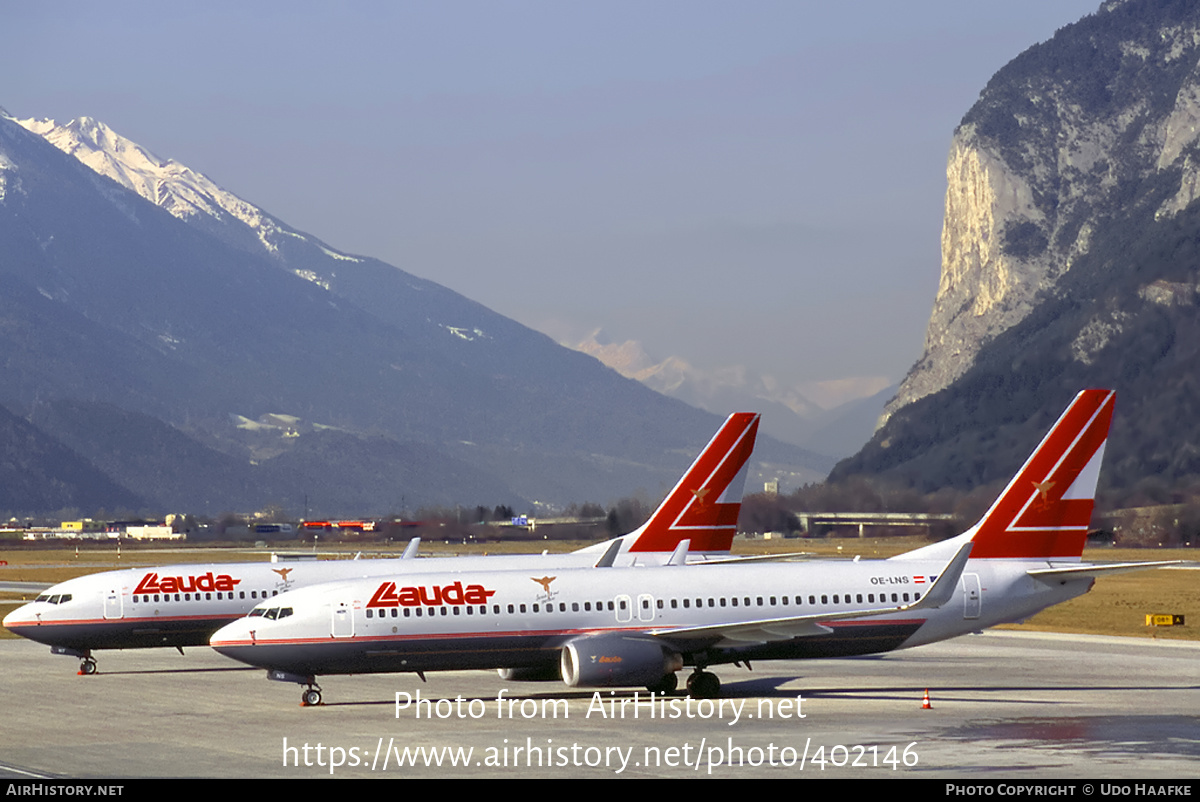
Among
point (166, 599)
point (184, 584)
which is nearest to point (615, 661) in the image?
point (184, 584)

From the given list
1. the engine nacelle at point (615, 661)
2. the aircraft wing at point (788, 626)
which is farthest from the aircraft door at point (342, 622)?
the aircraft wing at point (788, 626)

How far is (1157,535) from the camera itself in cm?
17788

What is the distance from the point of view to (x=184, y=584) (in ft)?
186

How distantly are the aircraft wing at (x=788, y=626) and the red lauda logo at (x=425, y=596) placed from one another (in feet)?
17.3

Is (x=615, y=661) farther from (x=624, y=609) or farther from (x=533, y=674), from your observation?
(x=533, y=674)

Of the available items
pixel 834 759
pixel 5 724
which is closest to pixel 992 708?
pixel 834 759

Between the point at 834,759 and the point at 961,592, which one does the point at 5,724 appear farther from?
the point at 961,592

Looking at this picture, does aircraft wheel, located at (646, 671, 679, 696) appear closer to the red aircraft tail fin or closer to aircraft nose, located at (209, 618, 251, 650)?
the red aircraft tail fin

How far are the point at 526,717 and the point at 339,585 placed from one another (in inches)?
281

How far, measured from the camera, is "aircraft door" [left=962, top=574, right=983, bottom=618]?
49000 millimetres

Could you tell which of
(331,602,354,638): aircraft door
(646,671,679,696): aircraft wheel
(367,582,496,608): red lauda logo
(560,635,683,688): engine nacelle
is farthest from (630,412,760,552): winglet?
(331,602,354,638): aircraft door

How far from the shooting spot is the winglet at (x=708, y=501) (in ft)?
202

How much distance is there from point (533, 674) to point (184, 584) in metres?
15.1
